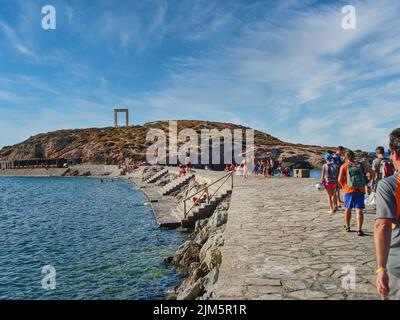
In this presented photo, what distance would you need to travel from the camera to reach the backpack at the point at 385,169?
1027 centimetres

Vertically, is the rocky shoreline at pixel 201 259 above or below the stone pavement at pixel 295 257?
below

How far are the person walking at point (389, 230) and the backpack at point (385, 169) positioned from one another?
7809 mm

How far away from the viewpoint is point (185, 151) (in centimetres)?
7675

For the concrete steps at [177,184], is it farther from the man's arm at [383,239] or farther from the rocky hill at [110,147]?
the rocky hill at [110,147]

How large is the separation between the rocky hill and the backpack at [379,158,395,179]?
62542 mm

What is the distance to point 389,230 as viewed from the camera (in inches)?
123

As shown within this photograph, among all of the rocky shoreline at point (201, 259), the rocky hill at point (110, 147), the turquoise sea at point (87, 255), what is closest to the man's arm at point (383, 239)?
Result: the rocky shoreline at point (201, 259)

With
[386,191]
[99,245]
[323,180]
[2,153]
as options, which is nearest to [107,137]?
[2,153]

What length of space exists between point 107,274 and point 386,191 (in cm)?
1011

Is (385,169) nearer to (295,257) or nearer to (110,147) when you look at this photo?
(295,257)

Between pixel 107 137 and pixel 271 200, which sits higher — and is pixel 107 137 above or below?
above

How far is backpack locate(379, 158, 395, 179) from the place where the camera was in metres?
10.3
